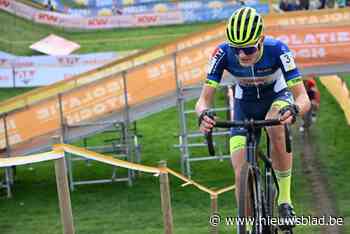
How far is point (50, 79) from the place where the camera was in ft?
85.4

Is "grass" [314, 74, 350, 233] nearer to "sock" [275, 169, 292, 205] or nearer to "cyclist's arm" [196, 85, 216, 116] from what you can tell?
"sock" [275, 169, 292, 205]

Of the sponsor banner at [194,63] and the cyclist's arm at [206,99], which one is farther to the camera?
the sponsor banner at [194,63]

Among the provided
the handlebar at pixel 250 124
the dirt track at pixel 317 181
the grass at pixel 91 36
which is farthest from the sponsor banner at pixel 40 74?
the handlebar at pixel 250 124

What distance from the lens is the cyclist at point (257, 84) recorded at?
675cm

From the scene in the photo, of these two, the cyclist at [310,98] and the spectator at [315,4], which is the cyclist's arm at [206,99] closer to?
the cyclist at [310,98]

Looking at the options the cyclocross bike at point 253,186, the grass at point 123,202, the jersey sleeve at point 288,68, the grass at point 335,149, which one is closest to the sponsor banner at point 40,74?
the grass at point 335,149

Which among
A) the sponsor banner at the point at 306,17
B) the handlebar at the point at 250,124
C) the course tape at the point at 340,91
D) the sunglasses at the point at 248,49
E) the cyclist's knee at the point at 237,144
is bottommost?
the course tape at the point at 340,91

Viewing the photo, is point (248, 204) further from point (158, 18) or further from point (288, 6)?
point (158, 18)

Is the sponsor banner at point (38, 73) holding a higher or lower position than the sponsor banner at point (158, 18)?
lower

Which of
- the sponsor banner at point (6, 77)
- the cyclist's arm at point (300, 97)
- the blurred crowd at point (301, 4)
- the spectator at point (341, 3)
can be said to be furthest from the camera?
the spectator at point (341, 3)

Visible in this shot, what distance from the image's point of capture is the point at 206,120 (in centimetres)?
672

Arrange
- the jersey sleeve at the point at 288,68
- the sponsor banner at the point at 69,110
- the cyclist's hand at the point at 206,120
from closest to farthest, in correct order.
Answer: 1. the cyclist's hand at the point at 206,120
2. the jersey sleeve at the point at 288,68
3. the sponsor banner at the point at 69,110

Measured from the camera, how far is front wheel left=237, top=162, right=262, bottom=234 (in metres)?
6.55

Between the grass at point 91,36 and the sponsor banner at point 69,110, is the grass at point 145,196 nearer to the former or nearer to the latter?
the sponsor banner at point 69,110
